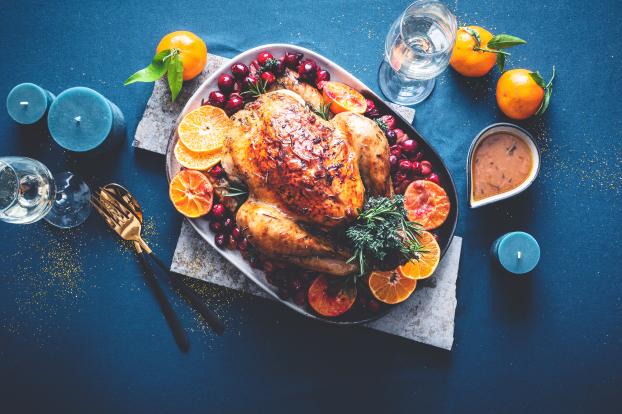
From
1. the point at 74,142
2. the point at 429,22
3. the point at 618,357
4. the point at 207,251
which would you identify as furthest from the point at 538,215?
the point at 74,142

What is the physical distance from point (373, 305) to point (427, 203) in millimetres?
619

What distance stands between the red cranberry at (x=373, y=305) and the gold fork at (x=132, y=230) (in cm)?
109

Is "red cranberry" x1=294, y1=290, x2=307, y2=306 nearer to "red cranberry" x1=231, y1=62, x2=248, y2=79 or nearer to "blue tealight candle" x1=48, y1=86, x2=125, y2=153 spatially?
"red cranberry" x1=231, y1=62, x2=248, y2=79

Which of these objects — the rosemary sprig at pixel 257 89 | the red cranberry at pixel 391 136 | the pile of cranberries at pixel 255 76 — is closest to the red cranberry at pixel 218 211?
the pile of cranberries at pixel 255 76

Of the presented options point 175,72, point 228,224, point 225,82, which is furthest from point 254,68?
point 228,224

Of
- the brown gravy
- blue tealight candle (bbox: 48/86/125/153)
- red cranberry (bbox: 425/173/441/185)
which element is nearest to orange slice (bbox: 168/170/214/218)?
blue tealight candle (bbox: 48/86/125/153)

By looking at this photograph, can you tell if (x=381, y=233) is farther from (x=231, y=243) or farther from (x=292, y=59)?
(x=292, y=59)

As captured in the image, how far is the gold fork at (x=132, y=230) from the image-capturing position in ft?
8.45

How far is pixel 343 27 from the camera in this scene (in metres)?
2.77

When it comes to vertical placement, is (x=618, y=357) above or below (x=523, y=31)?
below

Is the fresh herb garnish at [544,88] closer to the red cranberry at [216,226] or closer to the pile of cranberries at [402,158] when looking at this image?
the pile of cranberries at [402,158]

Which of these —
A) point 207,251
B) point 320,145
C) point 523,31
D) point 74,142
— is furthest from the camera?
point 523,31

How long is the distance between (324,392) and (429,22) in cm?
217

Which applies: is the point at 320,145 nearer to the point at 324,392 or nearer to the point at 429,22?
the point at 429,22
